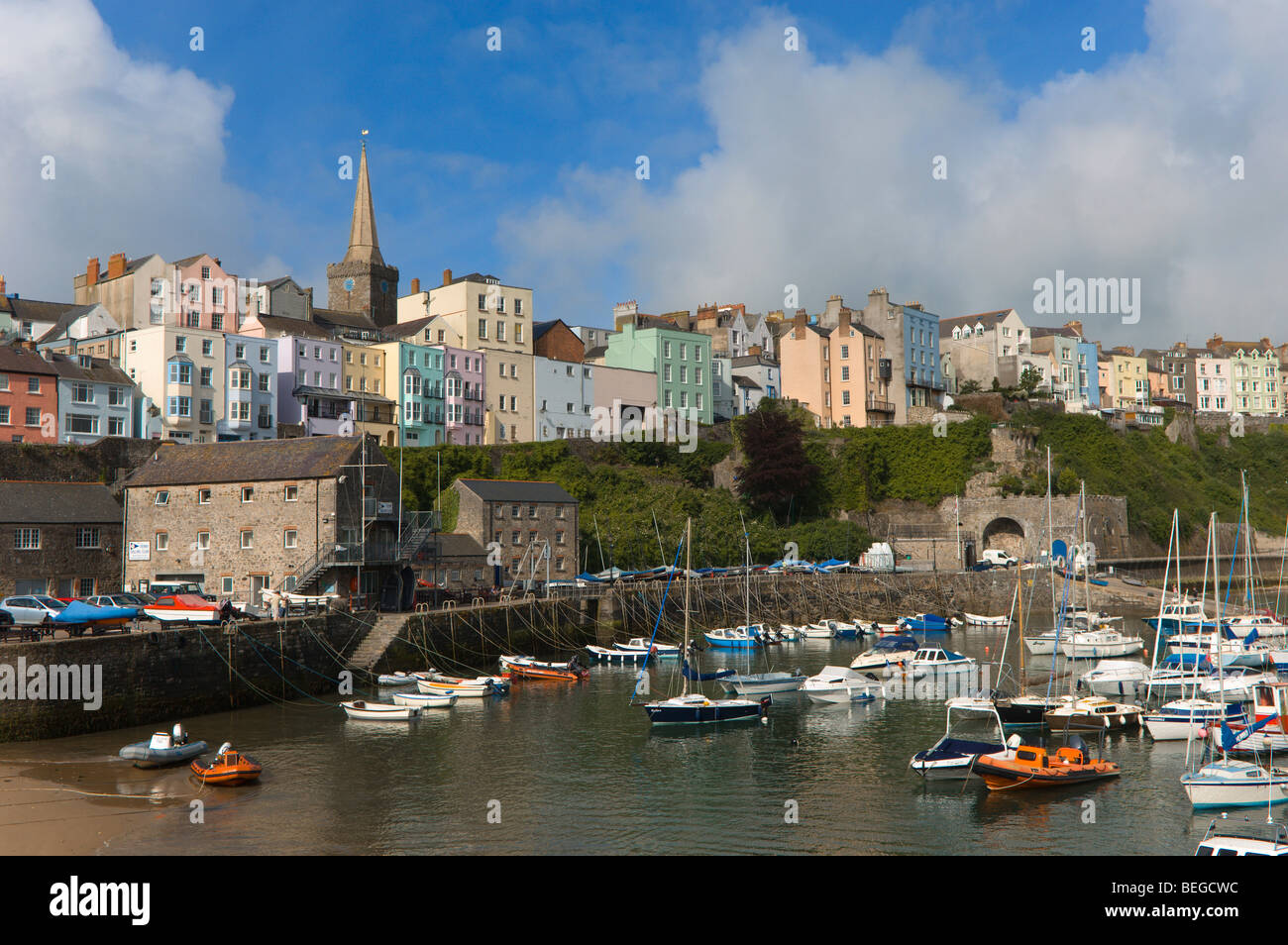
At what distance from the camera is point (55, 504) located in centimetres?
4459

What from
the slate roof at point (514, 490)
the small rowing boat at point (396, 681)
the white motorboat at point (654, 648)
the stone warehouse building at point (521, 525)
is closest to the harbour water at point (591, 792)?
the small rowing boat at point (396, 681)

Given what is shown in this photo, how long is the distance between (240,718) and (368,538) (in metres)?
12.0

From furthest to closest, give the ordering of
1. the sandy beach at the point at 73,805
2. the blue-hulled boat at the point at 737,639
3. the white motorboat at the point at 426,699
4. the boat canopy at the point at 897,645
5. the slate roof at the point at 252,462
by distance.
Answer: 1. the blue-hulled boat at the point at 737,639
2. the boat canopy at the point at 897,645
3. the slate roof at the point at 252,462
4. the white motorboat at the point at 426,699
5. the sandy beach at the point at 73,805

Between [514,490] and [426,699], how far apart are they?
2454 cm

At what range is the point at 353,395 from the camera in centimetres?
7088

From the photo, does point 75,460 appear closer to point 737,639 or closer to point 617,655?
point 617,655

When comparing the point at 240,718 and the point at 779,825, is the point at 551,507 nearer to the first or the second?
the point at 240,718

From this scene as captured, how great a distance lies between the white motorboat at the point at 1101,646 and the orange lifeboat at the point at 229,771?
36.4 meters

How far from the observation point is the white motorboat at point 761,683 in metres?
38.4

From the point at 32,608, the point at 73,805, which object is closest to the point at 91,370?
the point at 32,608

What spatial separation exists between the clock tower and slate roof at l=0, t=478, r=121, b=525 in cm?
4778

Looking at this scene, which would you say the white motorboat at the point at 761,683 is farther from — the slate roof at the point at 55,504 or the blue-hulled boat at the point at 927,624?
the slate roof at the point at 55,504

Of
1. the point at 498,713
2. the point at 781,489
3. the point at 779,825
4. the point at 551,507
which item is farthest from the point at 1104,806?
the point at 781,489
